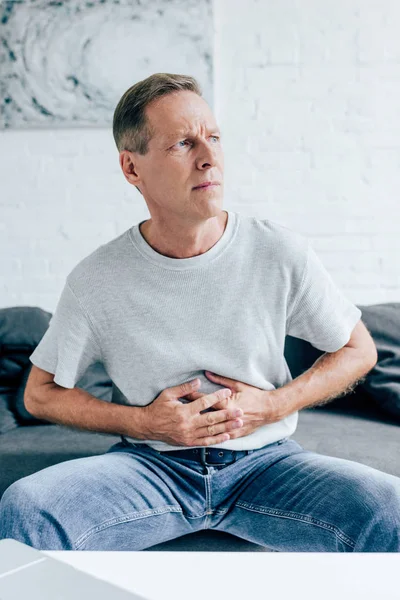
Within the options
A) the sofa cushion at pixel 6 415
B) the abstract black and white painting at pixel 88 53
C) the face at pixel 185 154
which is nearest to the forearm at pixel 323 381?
the face at pixel 185 154

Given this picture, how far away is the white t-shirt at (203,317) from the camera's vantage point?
4.70ft

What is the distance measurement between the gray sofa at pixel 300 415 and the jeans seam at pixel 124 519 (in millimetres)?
458

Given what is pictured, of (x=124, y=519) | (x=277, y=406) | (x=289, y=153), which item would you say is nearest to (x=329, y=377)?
(x=277, y=406)

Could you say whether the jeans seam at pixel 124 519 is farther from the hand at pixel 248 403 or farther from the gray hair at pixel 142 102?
the gray hair at pixel 142 102

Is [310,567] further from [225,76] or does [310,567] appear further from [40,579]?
[225,76]

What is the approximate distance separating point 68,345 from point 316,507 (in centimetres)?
60

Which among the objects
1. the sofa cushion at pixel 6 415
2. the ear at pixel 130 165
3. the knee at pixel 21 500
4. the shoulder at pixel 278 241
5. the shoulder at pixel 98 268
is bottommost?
the sofa cushion at pixel 6 415

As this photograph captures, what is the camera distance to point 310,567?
32.0 inches

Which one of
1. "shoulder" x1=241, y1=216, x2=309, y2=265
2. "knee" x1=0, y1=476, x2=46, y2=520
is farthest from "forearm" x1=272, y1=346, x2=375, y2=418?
"knee" x1=0, y1=476, x2=46, y2=520

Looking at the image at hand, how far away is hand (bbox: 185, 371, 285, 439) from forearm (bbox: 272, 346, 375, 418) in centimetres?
2

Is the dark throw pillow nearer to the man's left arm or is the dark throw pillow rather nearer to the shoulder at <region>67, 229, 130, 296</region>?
the shoulder at <region>67, 229, 130, 296</region>

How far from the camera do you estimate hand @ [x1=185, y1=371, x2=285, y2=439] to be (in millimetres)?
1386

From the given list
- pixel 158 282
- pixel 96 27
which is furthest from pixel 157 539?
pixel 96 27

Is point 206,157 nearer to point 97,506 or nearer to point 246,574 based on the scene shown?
point 97,506
